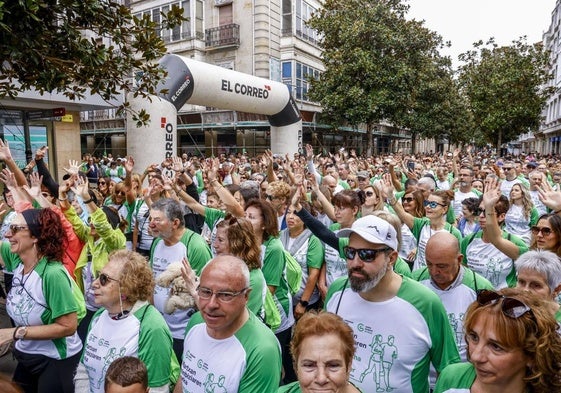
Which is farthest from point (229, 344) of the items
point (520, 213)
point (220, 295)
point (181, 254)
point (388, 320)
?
point (520, 213)

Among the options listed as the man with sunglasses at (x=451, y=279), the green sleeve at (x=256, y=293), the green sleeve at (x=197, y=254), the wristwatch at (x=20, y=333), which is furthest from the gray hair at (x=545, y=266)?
the wristwatch at (x=20, y=333)

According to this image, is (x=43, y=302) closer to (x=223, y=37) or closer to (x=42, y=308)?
(x=42, y=308)

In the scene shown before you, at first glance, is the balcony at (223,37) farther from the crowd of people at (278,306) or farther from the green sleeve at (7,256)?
the green sleeve at (7,256)

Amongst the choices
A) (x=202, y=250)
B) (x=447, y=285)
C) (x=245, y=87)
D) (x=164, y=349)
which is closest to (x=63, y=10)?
(x=202, y=250)

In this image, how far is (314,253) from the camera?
4.47m

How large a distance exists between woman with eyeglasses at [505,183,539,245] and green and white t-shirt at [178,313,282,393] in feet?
17.4

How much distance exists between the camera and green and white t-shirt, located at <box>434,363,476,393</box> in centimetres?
196

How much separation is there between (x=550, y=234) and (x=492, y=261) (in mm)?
600

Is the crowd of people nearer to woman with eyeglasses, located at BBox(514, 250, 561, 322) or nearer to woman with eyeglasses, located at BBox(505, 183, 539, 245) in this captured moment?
woman with eyeglasses, located at BBox(514, 250, 561, 322)

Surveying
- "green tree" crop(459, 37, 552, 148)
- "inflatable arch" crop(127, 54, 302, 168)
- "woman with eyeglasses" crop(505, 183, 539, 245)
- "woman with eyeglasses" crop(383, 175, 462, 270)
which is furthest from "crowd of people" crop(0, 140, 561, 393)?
"green tree" crop(459, 37, 552, 148)

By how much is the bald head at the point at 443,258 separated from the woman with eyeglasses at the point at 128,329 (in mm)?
1855

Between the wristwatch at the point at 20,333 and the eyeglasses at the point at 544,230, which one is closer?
the wristwatch at the point at 20,333

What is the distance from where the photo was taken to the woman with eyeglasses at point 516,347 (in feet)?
5.74

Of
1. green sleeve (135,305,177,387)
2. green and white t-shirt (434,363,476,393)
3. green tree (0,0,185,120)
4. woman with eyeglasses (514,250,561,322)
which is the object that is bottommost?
green sleeve (135,305,177,387)
